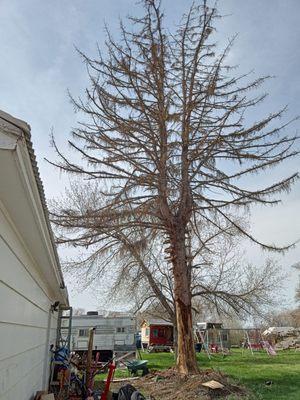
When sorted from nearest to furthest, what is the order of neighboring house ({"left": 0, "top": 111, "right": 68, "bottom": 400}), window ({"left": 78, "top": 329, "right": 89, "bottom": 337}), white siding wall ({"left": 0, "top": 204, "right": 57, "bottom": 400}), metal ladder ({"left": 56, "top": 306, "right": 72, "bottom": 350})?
neighboring house ({"left": 0, "top": 111, "right": 68, "bottom": 400})
white siding wall ({"left": 0, "top": 204, "right": 57, "bottom": 400})
metal ladder ({"left": 56, "top": 306, "right": 72, "bottom": 350})
window ({"left": 78, "top": 329, "right": 89, "bottom": 337})

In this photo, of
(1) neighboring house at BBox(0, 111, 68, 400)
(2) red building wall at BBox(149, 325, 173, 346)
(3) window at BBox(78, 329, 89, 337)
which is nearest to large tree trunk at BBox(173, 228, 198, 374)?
(1) neighboring house at BBox(0, 111, 68, 400)

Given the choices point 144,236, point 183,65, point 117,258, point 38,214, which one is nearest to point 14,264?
point 38,214

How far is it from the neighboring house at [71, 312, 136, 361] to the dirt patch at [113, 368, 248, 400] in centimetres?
1138

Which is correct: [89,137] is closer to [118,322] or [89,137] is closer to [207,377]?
[207,377]

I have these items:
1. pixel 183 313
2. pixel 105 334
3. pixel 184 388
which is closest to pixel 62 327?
pixel 183 313

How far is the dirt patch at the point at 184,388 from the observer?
9342mm

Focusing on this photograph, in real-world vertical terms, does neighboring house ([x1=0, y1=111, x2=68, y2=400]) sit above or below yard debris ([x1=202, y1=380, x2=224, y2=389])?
above

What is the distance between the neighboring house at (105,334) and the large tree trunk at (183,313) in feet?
38.3

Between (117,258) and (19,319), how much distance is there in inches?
399

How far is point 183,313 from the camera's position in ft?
39.0

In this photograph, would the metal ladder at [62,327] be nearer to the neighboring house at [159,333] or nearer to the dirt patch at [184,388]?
the dirt patch at [184,388]

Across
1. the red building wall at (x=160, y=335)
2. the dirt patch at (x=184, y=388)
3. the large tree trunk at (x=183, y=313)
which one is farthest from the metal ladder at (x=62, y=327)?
the red building wall at (x=160, y=335)

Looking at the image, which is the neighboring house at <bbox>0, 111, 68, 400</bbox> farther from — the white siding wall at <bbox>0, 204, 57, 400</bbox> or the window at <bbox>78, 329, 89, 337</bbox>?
the window at <bbox>78, 329, 89, 337</bbox>

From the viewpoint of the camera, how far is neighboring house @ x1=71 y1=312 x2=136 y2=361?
22.7m
